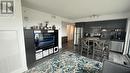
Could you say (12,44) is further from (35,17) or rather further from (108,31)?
(108,31)

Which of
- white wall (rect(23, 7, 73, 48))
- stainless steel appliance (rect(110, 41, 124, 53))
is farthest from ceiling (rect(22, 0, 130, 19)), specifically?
stainless steel appliance (rect(110, 41, 124, 53))

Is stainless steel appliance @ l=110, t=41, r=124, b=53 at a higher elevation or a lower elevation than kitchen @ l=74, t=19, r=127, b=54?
lower

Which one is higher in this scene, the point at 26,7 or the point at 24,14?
the point at 26,7

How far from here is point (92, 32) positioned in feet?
18.3

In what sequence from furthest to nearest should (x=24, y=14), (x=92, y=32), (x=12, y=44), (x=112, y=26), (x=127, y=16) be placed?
(x=92, y=32) → (x=112, y=26) → (x=127, y=16) → (x=24, y=14) → (x=12, y=44)

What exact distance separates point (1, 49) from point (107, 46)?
4.01m

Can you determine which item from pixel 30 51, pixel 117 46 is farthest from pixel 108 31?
pixel 30 51

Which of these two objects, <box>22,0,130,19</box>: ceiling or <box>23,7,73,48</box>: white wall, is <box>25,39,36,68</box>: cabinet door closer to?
<box>23,7,73,48</box>: white wall

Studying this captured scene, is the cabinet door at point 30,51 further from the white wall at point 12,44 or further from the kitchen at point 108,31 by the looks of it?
the kitchen at point 108,31

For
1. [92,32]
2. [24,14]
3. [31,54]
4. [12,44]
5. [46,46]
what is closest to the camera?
[12,44]

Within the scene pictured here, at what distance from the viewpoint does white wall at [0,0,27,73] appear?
Result: 1.76 m

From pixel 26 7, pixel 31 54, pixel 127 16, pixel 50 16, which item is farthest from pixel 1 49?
pixel 127 16

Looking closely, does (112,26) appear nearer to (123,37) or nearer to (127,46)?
(123,37)

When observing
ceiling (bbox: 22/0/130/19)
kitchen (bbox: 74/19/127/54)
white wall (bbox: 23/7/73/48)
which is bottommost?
kitchen (bbox: 74/19/127/54)
